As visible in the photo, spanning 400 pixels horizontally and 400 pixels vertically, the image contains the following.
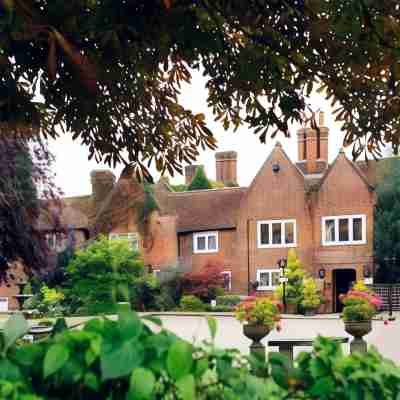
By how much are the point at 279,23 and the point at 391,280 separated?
113ft

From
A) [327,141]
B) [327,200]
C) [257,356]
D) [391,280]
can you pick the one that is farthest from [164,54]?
[327,141]

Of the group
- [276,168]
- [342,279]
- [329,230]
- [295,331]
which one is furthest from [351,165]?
[295,331]

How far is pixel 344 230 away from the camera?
42.4 m

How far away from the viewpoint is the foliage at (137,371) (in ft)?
5.64

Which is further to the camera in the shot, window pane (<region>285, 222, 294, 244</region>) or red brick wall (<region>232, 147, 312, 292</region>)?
window pane (<region>285, 222, 294, 244</region>)

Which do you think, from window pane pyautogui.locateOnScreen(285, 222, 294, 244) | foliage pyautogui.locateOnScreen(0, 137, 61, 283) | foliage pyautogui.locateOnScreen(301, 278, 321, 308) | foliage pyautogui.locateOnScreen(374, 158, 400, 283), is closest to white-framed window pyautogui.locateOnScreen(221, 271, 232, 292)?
window pane pyautogui.locateOnScreen(285, 222, 294, 244)

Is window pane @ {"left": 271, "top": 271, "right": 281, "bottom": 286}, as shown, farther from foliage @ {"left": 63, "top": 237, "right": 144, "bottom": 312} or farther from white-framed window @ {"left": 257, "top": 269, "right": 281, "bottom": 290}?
foliage @ {"left": 63, "top": 237, "right": 144, "bottom": 312}

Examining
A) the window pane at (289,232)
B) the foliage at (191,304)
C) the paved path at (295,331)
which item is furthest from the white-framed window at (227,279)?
the paved path at (295,331)

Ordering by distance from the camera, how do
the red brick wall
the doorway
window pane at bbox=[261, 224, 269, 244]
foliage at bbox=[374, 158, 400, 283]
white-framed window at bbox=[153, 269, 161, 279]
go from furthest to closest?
white-framed window at bbox=[153, 269, 161, 279] < window pane at bbox=[261, 224, 269, 244] < the red brick wall < the doorway < foliage at bbox=[374, 158, 400, 283]

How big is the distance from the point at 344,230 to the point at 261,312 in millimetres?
27487

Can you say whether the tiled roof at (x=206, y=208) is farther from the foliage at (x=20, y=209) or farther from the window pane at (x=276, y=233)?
the foliage at (x=20, y=209)

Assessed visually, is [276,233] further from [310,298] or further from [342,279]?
[310,298]

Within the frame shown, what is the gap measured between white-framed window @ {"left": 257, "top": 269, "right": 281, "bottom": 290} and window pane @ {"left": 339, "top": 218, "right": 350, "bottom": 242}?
12.2 feet

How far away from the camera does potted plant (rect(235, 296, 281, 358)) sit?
607 inches
